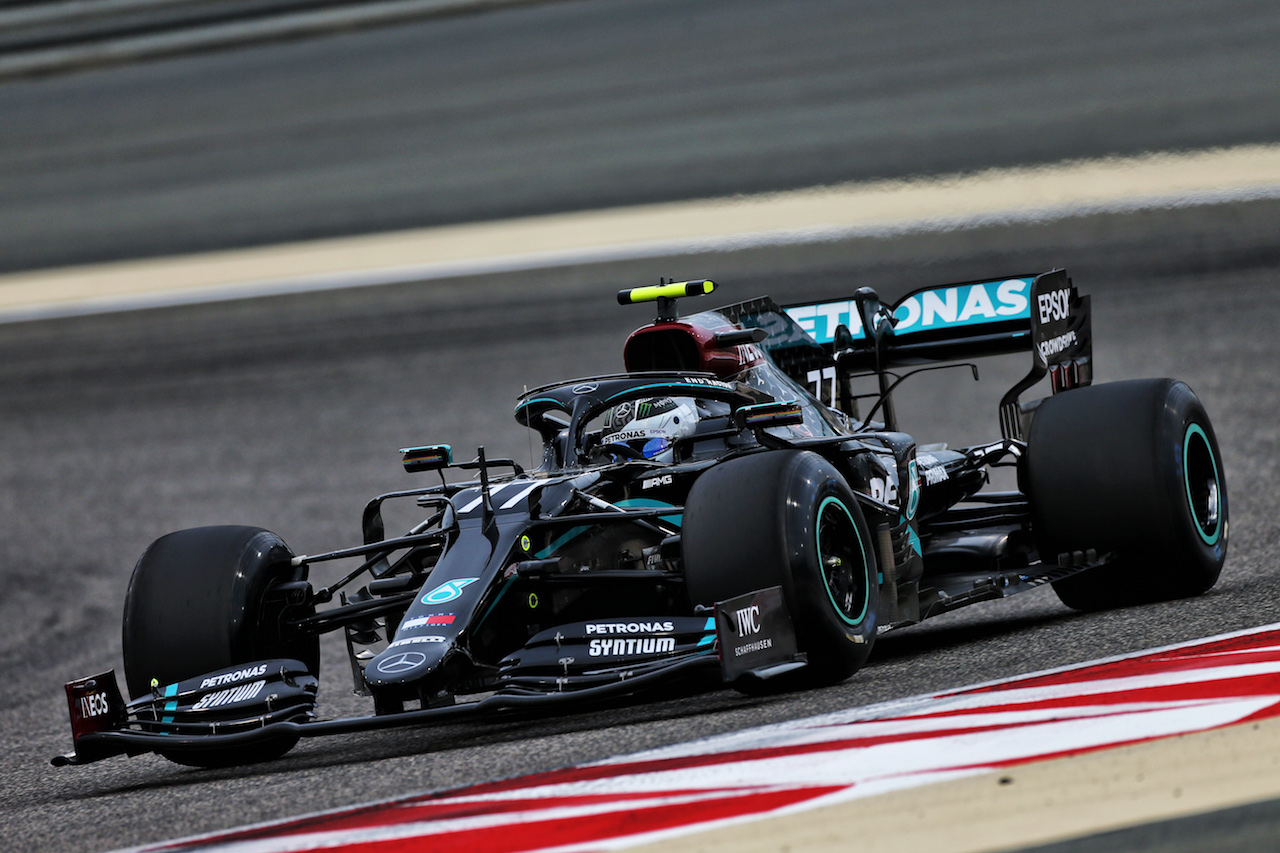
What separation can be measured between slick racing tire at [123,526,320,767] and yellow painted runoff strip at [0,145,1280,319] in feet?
34.5

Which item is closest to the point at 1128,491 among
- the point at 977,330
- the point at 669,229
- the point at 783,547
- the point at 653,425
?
the point at 977,330

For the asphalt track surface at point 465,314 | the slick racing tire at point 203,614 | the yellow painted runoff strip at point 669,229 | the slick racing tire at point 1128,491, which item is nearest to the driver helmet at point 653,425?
the asphalt track surface at point 465,314

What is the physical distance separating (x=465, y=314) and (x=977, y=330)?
8620 millimetres

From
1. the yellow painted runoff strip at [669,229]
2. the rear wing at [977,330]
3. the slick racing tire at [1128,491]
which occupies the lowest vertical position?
the slick racing tire at [1128,491]

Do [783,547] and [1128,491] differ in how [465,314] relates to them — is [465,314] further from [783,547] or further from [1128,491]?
[783,547]

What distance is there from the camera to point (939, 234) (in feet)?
52.4

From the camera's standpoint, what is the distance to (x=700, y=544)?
5.51 metres

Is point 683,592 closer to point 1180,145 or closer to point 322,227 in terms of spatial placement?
point 1180,145

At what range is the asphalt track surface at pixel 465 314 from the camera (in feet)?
19.5

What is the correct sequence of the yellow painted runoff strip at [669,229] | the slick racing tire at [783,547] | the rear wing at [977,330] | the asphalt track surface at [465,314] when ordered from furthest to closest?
the yellow painted runoff strip at [669,229] → the rear wing at [977,330] → the asphalt track surface at [465,314] → the slick racing tire at [783,547]

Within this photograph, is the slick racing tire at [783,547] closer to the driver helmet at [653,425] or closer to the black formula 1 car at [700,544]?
the black formula 1 car at [700,544]

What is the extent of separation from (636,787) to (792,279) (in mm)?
11591

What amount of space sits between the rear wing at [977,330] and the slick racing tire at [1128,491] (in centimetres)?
64

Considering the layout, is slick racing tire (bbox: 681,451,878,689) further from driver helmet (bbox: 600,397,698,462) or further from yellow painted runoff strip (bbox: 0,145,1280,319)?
yellow painted runoff strip (bbox: 0,145,1280,319)
